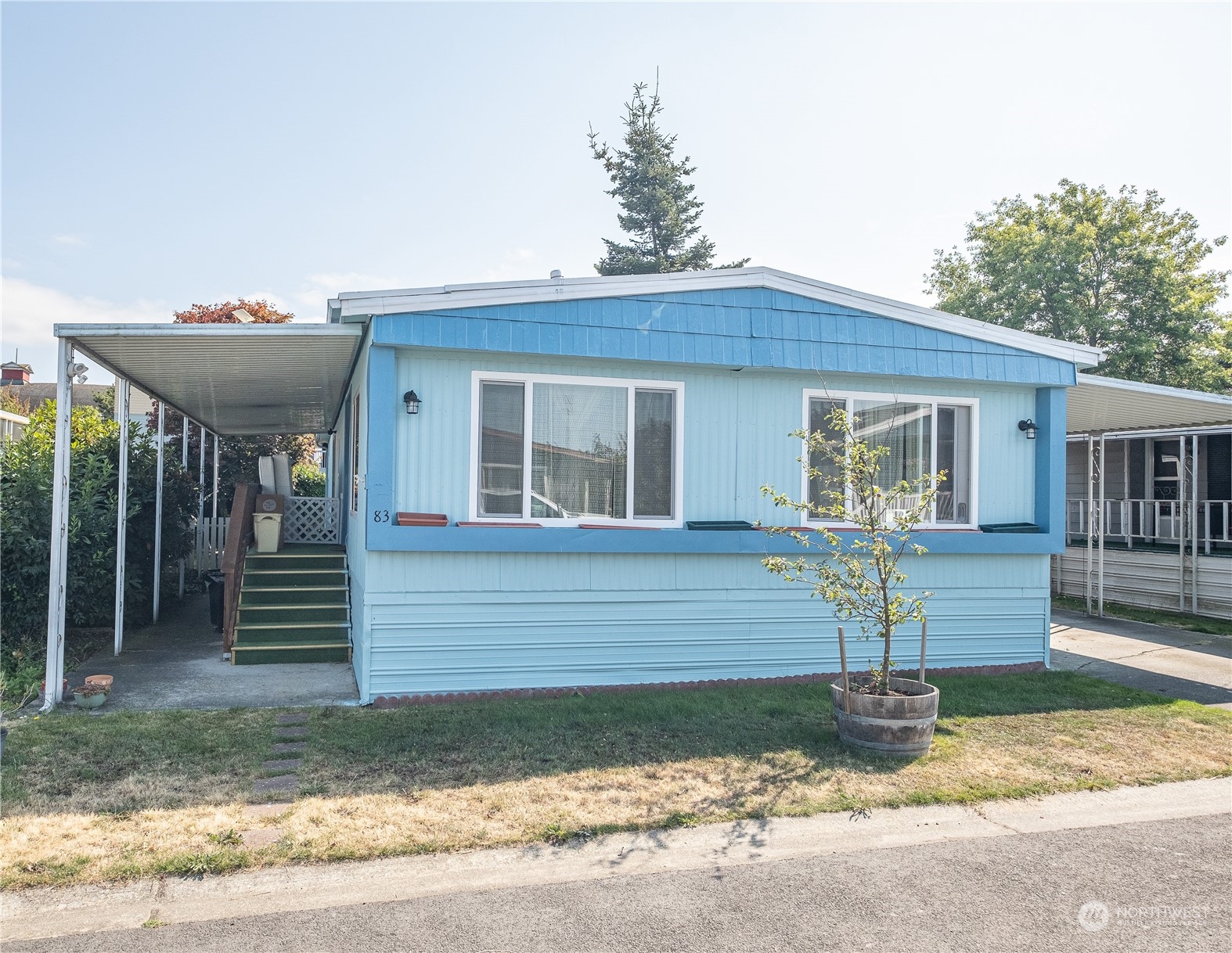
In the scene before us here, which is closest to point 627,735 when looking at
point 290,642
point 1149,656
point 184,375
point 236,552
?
point 290,642

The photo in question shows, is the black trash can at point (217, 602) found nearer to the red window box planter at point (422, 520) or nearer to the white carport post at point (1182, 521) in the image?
the red window box planter at point (422, 520)

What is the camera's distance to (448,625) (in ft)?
23.5

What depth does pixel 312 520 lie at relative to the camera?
42.3 feet

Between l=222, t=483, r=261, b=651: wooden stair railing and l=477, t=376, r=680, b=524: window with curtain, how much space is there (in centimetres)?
337

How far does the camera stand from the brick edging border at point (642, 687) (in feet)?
23.1

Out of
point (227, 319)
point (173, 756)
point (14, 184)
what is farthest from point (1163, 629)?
point (227, 319)

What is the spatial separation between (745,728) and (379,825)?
9.62ft

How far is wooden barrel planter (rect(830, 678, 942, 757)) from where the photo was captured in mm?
5793

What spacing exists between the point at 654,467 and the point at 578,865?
4.10 meters

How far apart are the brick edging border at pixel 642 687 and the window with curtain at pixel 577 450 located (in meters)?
1.46

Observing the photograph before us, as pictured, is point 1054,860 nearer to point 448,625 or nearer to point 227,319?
point 448,625

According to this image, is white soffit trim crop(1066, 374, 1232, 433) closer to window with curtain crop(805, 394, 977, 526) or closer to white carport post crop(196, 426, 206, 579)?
window with curtain crop(805, 394, 977, 526)

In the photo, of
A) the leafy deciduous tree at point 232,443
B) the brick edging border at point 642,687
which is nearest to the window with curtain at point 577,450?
the brick edging border at point 642,687

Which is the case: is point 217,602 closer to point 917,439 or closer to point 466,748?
point 466,748
